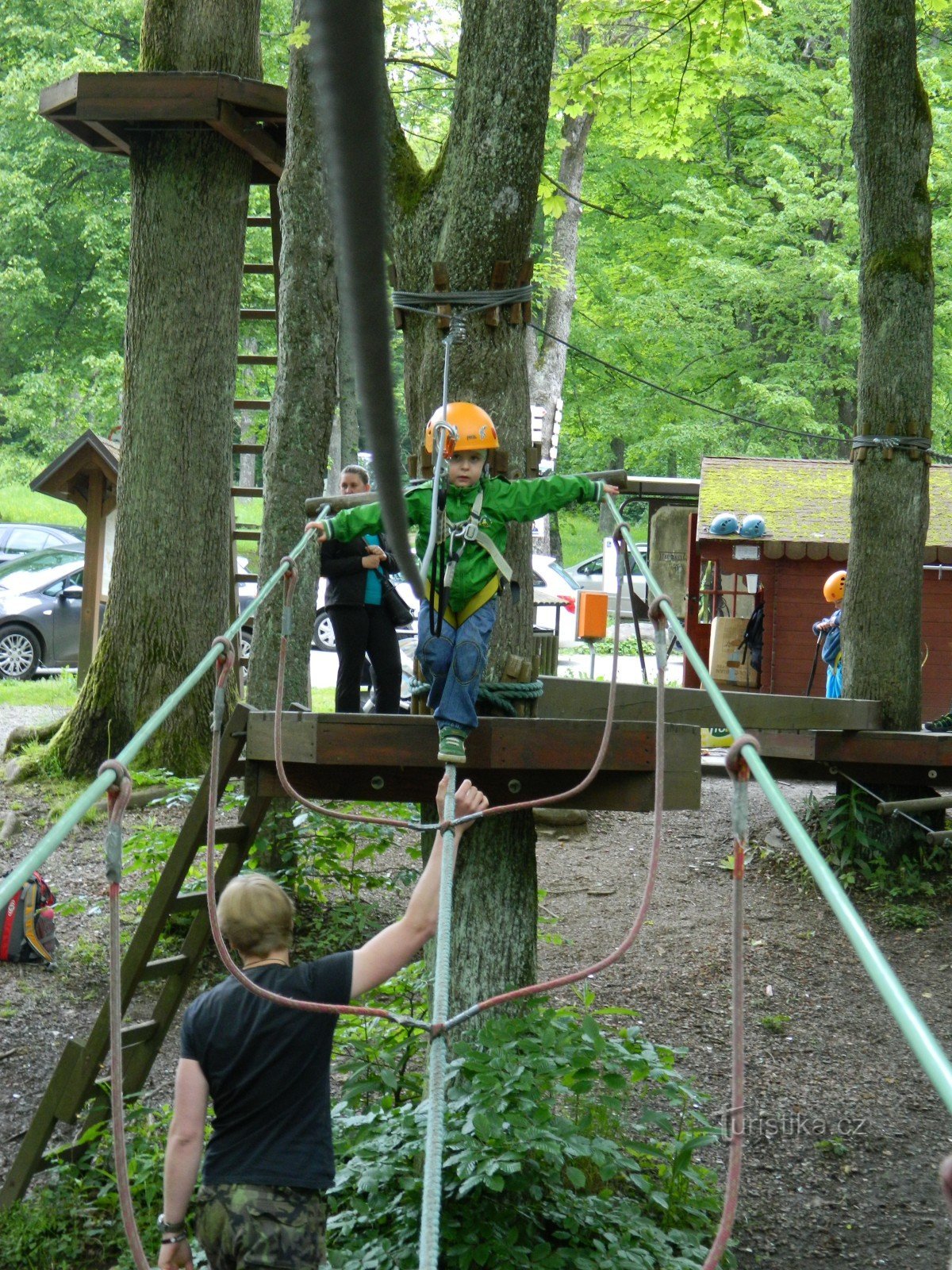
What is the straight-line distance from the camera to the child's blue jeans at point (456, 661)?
4160 mm

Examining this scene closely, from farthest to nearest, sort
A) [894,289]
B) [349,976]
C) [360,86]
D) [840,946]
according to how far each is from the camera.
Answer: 1. [894,289]
2. [840,946]
3. [349,976]
4. [360,86]

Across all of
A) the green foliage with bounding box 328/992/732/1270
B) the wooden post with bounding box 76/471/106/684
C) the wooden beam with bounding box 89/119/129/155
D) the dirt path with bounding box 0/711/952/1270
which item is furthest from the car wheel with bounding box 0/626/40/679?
the green foliage with bounding box 328/992/732/1270

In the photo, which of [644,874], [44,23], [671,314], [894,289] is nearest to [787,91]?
[671,314]

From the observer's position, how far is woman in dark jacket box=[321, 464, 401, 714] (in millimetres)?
7469

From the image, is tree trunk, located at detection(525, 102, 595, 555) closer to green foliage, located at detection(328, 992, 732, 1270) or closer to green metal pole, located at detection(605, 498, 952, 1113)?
green foliage, located at detection(328, 992, 732, 1270)

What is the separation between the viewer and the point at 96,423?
85.6 feet

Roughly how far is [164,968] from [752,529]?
8.30 meters

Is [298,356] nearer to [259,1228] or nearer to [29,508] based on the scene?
[259,1228]

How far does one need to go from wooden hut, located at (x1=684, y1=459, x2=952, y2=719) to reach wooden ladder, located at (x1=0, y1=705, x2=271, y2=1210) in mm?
7761

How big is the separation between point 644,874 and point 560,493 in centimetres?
463

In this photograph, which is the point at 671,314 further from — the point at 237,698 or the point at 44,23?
the point at 237,698

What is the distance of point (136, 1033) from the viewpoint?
184 inches

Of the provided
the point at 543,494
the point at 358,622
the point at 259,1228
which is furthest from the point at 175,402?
the point at 259,1228

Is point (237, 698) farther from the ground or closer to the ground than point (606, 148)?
closer to the ground
